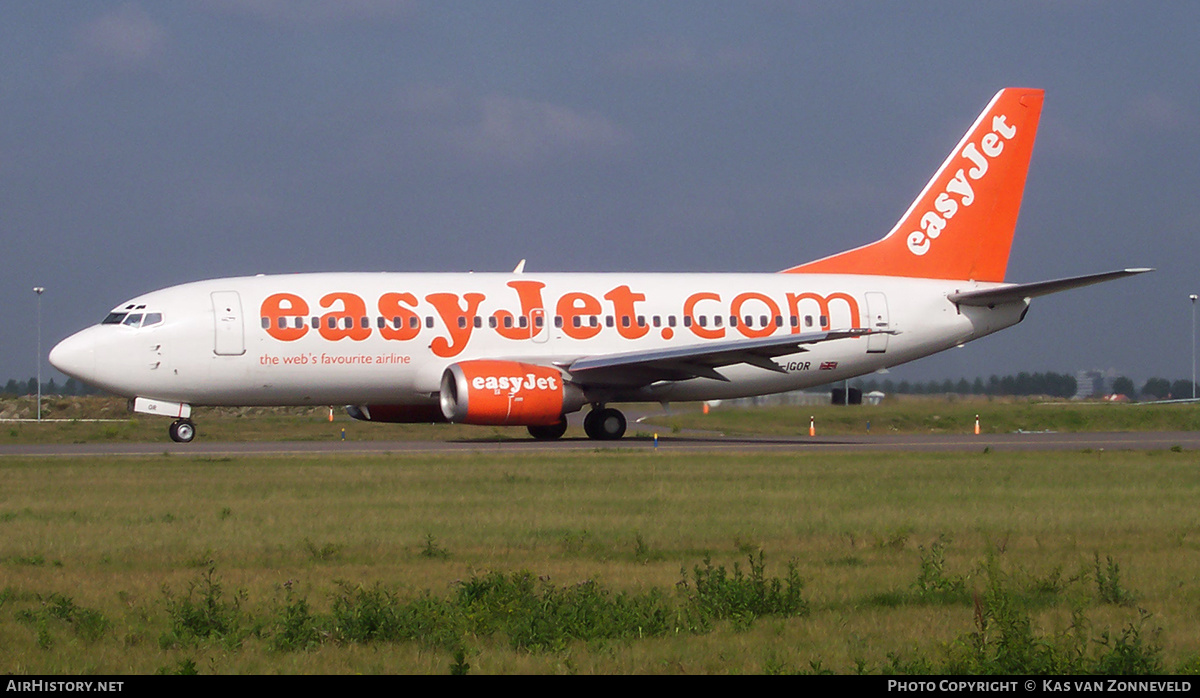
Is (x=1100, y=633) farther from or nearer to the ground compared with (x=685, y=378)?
nearer to the ground

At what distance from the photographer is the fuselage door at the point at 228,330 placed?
28.8 m

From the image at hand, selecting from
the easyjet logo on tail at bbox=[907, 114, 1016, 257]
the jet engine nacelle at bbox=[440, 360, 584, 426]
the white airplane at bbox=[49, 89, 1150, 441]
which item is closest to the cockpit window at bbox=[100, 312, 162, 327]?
the white airplane at bbox=[49, 89, 1150, 441]

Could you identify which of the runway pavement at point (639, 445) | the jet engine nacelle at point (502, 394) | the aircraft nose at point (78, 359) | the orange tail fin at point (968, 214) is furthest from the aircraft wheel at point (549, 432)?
the aircraft nose at point (78, 359)

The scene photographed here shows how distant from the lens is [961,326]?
34.2 meters

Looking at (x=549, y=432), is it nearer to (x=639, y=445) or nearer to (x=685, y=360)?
(x=639, y=445)

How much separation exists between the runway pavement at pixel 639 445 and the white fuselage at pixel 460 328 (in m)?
1.33

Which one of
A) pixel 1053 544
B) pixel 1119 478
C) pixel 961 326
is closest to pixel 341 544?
pixel 1053 544

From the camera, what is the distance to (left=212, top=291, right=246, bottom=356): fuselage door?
1133 inches

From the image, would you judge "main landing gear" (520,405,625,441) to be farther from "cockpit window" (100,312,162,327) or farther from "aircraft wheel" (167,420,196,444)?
"cockpit window" (100,312,162,327)

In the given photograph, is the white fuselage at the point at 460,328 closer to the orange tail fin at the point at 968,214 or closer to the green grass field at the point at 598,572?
the orange tail fin at the point at 968,214

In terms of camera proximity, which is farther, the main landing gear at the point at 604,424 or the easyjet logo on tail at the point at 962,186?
the easyjet logo on tail at the point at 962,186
